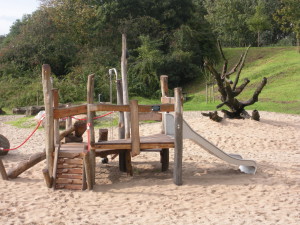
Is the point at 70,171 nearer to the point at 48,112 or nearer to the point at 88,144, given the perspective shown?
the point at 88,144

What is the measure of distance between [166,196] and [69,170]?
1.54m

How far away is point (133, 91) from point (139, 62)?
267cm

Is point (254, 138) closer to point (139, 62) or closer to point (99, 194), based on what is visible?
point (99, 194)

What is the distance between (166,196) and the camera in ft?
19.3

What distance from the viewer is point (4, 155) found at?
9070 millimetres

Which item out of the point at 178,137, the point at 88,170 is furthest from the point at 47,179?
the point at 178,137

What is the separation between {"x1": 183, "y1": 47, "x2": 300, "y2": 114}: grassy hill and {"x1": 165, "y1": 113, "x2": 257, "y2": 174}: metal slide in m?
10.8

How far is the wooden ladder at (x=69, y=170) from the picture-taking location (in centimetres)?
625

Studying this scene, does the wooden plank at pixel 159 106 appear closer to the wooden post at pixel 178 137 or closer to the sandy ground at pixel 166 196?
the wooden post at pixel 178 137

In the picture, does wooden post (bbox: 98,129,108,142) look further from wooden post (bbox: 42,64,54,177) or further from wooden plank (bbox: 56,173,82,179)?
wooden plank (bbox: 56,173,82,179)

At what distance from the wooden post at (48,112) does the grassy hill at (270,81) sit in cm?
1235

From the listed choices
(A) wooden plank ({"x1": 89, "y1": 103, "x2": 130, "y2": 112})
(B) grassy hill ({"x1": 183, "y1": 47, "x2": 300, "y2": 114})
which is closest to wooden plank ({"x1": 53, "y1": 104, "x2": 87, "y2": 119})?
(A) wooden plank ({"x1": 89, "y1": 103, "x2": 130, "y2": 112})

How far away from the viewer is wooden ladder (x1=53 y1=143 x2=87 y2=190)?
6.25 m

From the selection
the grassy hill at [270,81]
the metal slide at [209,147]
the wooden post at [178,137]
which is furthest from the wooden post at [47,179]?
the grassy hill at [270,81]
